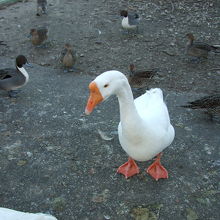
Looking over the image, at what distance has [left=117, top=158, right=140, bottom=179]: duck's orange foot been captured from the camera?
13.8 feet

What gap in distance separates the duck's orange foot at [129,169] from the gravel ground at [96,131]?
7 cm

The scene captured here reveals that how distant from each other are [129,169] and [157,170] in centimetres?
35

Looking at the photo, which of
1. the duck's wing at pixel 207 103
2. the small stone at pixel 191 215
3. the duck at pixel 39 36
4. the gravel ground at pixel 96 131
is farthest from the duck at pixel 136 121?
Result: the duck at pixel 39 36

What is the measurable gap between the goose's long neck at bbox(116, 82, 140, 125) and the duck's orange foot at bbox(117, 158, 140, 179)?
0.95 meters

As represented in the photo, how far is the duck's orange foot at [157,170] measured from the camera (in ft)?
13.6

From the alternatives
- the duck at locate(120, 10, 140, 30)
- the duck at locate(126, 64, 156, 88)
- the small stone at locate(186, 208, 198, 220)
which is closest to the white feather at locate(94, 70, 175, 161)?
the small stone at locate(186, 208, 198, 220)

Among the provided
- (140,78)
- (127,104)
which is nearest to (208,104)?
(140,78)

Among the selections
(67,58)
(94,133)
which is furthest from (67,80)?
(94,133)

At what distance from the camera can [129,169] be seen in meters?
4.21

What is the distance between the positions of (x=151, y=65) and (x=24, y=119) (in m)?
3.09

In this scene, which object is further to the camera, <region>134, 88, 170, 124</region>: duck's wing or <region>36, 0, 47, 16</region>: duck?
<region>36, 0, 47, 16</region>: duck

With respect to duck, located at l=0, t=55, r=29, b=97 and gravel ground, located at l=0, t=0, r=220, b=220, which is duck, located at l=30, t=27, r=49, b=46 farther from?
duck, located at l=0, t=55, r=29, b=97

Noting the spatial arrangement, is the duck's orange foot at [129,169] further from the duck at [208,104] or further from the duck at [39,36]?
the duck at [39,36]

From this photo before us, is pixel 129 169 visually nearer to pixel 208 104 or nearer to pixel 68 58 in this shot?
pixel 208 104
